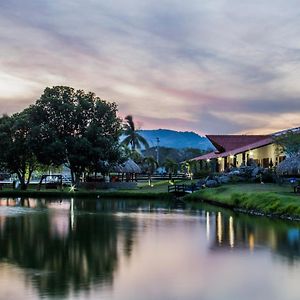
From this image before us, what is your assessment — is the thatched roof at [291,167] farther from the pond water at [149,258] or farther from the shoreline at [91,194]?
the pond water at [149,258]

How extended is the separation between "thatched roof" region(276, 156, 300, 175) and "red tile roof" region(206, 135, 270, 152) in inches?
820

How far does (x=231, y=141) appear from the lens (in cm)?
6309

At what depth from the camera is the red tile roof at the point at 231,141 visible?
205 feet

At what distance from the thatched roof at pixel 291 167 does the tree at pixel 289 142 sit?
2201mm

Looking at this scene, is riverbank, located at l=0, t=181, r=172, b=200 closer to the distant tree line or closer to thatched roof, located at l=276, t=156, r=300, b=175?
the distant tree line

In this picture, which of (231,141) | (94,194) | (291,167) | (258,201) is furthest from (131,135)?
(258,201)

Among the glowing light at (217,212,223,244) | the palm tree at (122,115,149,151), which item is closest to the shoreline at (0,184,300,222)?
the glowing light at (217,212,223,244)

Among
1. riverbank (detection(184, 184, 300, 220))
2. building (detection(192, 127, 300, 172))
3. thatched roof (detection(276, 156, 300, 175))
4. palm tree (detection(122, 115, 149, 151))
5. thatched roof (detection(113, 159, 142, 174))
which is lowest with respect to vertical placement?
riverbank (detection(184, 184, 300, 220))

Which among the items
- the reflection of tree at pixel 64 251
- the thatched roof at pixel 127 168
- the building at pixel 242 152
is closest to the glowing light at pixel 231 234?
the reflection of tree at pixel 64 251

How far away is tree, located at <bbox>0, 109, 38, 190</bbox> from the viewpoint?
53.0 metres

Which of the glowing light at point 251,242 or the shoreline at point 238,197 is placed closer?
the glowing light at point 251,242

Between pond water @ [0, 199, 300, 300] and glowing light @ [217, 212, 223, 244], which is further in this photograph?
glowing light @ [217, 212, 223, 244]

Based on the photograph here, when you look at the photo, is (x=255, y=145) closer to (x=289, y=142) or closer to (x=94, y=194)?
(x=289, y=142)

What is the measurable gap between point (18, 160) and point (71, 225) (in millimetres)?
30625
